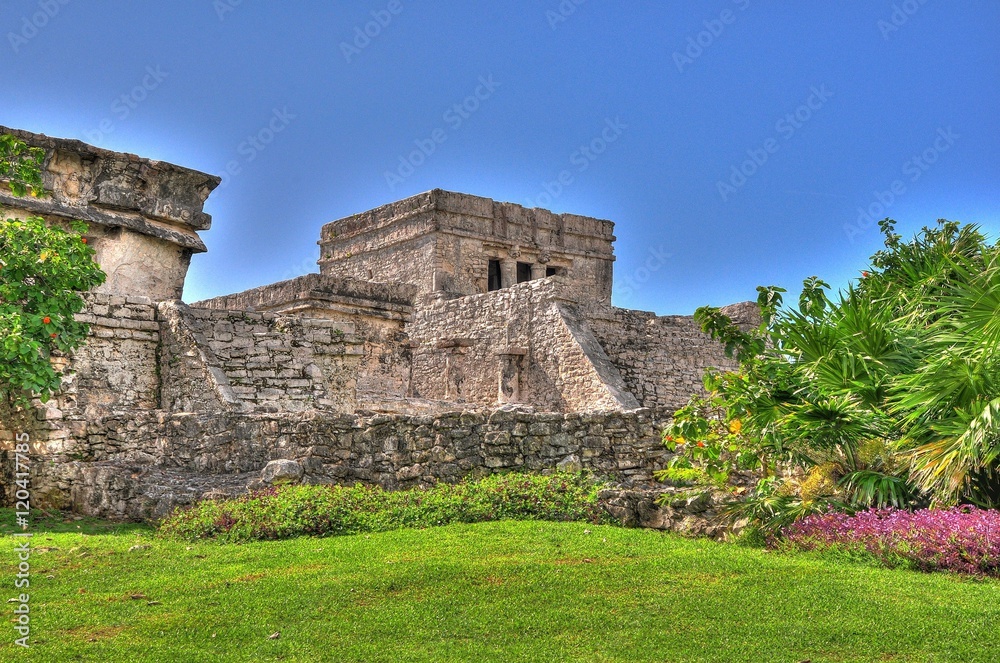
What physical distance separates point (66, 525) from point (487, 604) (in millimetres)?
4556

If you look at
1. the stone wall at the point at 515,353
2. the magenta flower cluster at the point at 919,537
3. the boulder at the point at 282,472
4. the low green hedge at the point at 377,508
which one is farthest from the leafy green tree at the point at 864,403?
the stone wall at the point at 515,353

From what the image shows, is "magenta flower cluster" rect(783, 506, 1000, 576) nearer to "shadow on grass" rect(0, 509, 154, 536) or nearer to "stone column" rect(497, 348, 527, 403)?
"shadow on grass" rect(0, 509, 154, 536)

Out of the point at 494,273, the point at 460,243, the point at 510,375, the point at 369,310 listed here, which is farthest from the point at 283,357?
the point at 494,273

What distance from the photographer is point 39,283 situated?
30.9ft

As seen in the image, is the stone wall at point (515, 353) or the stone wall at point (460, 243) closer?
the stone wall at point (515, 353)

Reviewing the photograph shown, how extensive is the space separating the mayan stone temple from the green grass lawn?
1.94m

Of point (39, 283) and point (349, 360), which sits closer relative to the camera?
point (39, 283)

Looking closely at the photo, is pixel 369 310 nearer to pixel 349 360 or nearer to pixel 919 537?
pixel 349 360

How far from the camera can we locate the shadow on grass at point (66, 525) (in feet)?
27.0

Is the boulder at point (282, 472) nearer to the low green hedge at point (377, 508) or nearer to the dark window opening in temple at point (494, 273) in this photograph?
the low green hedge at point (377, 508)

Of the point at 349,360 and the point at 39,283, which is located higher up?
the point at 39,283

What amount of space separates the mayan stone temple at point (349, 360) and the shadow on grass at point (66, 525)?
187 mm

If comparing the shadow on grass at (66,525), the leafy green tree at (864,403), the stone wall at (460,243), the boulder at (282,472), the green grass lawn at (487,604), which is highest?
the stone wall at (460,243)

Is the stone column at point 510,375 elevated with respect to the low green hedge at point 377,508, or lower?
elevated
